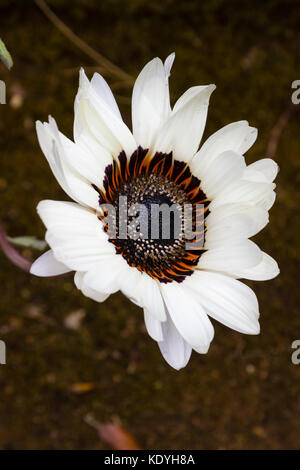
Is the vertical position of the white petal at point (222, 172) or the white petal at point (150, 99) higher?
the white petal at point (150, 99)

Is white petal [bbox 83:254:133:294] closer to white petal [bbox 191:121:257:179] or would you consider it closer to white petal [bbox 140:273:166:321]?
white petal [bbox 140:273:166:321]

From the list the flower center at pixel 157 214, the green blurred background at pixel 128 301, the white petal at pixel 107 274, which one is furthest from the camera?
the green blurred background at pixel 128 301

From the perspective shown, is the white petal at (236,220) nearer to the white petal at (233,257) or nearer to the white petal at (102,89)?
the white petal at (233,257)

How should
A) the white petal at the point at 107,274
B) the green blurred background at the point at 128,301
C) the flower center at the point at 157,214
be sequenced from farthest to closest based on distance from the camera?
the green blurred background at the point at 128,301
the flower center at the point at 157,214
the white petal at the point at 107,274

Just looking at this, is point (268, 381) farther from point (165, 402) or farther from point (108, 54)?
point (108, 54)

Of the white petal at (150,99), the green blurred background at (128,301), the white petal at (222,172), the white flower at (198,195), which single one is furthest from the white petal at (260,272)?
the green blurred background at (128,301)

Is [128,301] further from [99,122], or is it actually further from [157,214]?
[99,122]

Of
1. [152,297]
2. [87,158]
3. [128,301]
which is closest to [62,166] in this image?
[87,158]
